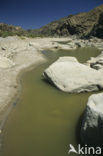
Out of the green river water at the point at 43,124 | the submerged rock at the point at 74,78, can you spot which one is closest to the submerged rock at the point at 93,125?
the green river water at the point at 43,124

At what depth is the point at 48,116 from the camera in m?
6.28

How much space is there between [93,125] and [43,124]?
234 cm

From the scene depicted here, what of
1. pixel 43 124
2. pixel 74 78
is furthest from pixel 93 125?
pixel 74 78

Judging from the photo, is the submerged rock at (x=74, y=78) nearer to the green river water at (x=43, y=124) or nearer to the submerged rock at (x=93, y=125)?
the green river water at (x=43, y=124)

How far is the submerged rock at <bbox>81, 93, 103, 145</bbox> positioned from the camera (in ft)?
13.4

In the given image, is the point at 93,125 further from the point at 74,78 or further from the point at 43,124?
the point at 74,78

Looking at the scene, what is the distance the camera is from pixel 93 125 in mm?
4262

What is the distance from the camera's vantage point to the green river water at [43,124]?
4684 mm

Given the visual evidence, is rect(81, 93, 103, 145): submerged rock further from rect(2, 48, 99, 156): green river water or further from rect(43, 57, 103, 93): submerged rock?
rect(43, 57, 103, 93): submerged rock

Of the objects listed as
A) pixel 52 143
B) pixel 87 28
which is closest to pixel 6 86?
pixel 52 143

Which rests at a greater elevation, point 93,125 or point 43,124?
point 93,125

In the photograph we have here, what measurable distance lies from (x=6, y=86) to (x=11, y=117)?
3356 mm

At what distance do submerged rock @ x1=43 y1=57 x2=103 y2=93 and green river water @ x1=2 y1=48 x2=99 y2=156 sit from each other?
439mm

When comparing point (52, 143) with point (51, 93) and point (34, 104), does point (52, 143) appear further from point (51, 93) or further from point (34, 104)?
point (51, 93)
